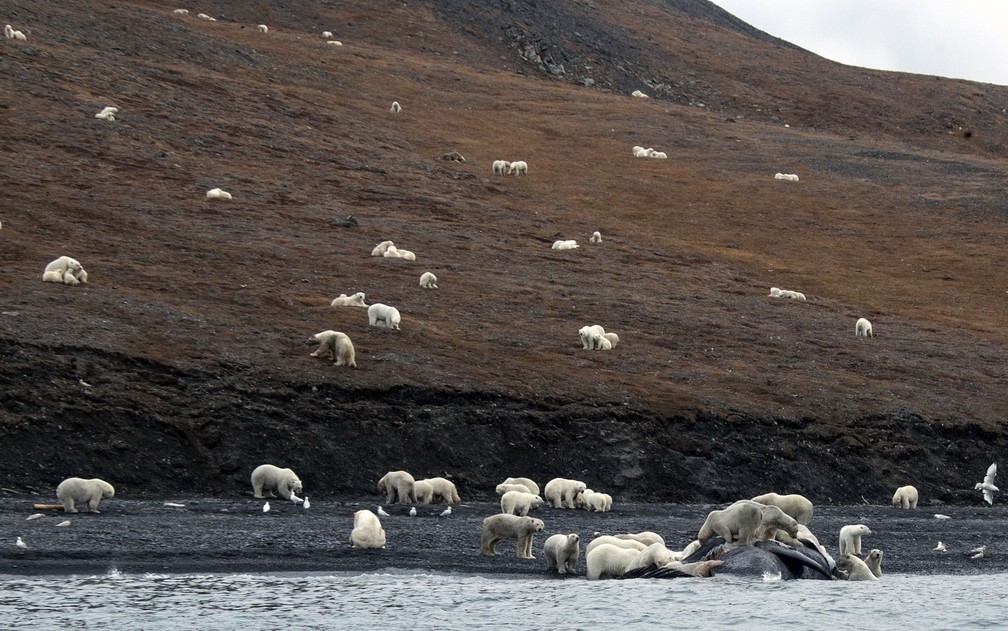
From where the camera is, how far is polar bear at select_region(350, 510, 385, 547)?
781 inches

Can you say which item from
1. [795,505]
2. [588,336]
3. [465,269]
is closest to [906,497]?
[795,505]

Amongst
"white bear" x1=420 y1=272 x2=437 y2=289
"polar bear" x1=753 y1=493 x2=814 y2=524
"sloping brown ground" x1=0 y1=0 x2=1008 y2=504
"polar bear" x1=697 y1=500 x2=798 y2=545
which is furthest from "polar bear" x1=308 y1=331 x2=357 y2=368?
"polar bear" x1=697 y1=500 x2=798 y2=545

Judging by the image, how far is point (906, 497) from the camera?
28.6m

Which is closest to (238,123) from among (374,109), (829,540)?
(374,109)

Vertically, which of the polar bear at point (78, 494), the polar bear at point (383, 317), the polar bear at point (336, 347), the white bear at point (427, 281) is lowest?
the polar bear at point (78, 494)

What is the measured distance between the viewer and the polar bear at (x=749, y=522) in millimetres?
18703

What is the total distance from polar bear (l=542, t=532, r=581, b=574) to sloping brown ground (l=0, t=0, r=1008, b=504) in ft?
22.6

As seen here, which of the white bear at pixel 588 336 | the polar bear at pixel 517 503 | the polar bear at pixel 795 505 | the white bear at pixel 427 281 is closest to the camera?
the polar bear at pixel 795 505

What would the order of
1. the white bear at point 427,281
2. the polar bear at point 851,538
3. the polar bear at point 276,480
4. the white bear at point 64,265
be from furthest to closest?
1. the white bear at point 427,281
2. the white bear at point 64,265
3. the polar bear at point 276,480
4. the polar bear at point 851,538

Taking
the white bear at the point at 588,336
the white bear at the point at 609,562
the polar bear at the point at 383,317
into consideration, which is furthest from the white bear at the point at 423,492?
the white bear at the point at 588,336

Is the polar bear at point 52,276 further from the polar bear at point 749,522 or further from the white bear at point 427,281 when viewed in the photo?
the polar bear at point 749,522

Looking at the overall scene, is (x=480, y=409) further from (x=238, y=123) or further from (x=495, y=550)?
(x=238, y=123)

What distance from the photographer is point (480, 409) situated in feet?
97.2

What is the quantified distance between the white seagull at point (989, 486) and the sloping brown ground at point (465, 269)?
0.95 feet
